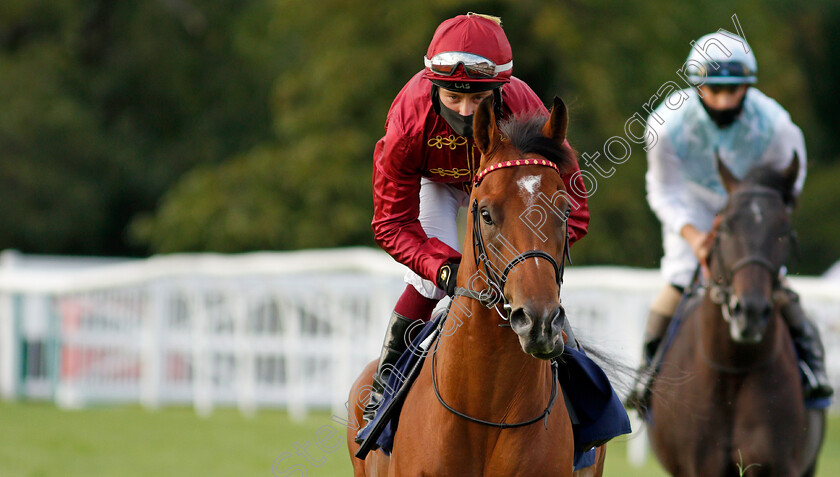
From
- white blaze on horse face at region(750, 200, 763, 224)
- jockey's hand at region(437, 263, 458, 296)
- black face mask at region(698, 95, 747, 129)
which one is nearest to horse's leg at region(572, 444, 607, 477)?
jockey's hand at region(437, 263, 458, 296)

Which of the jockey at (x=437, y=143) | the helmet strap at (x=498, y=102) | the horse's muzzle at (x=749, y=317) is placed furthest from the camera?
the horse's muzzle at (x=749, y=317)

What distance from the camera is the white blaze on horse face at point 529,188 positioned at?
12.3ft

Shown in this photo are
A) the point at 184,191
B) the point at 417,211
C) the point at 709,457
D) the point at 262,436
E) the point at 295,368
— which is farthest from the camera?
the point at 184,191

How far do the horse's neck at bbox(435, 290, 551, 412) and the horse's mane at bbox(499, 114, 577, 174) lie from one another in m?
0.54

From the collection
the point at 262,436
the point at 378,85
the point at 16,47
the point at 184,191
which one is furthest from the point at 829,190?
the point at 16,47

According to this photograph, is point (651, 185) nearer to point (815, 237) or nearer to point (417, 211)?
point (417, 211)

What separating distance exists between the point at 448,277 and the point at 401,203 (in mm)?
472

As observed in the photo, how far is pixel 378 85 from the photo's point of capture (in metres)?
19.5

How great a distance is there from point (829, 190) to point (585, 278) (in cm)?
1361

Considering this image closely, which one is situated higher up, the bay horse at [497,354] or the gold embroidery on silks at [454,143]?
the gold embroidery on silks at [454,143]

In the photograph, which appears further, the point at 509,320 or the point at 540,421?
the point at 540,421

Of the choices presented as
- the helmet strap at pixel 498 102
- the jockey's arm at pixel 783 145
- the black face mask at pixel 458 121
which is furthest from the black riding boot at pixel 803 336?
the black face mask at pixel 458 121

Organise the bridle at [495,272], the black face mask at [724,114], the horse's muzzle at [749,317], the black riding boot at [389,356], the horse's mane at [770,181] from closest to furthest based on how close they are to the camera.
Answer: the bridle at [495,272], the black riding boot at [389,356], the horse's muzzle at [749,317], the horse's mane at [770,181], the black face mask at [724,114]

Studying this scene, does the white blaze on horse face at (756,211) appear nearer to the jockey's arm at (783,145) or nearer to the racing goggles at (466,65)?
the jockey's arm at (783,145)
